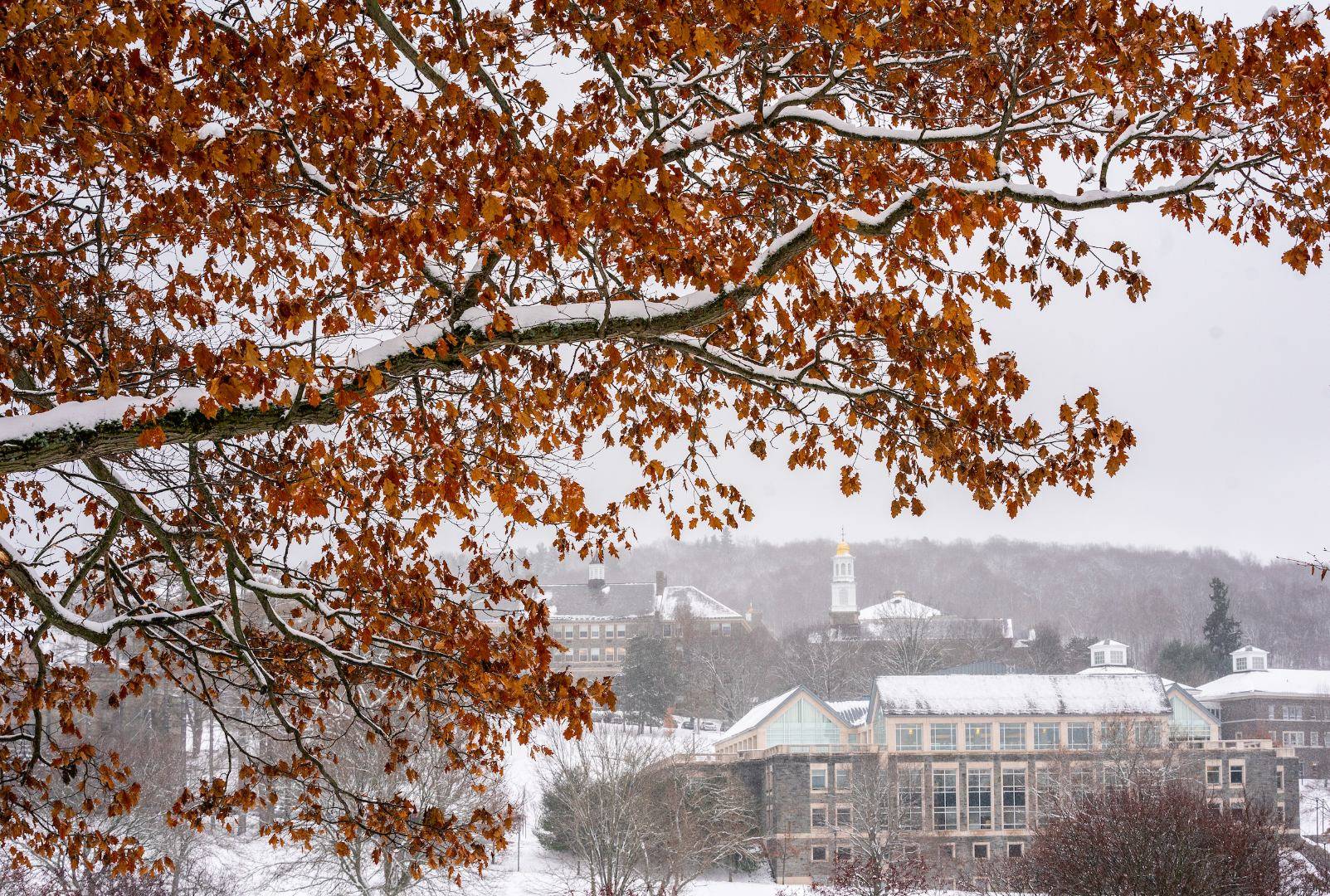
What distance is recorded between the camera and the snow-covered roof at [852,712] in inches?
1964

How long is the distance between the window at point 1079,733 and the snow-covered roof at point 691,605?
48280 mm

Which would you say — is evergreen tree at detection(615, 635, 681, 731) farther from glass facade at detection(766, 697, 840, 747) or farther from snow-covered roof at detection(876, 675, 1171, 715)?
snow-covered roof at detection(876, 675, 1171, 715)

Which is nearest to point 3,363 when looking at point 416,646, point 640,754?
point 416,646

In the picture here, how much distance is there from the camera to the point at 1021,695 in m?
48.5

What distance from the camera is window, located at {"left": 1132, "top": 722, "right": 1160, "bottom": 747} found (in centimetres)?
4566

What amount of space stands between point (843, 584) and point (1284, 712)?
40859 mm

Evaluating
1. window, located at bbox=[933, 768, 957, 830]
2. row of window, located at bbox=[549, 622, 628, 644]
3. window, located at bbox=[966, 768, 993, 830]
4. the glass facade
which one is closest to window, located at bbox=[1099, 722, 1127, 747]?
window, located at bbox=[966, 768, 993, 830]

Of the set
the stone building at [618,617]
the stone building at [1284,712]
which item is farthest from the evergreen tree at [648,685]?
the stone building at [1284,712]

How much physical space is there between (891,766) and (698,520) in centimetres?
4008

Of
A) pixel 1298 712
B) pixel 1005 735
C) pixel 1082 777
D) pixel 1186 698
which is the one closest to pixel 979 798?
pixel 1005 735

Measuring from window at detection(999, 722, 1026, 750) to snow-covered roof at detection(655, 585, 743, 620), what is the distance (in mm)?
47572

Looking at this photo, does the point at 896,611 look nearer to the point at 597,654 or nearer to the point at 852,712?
the point at 597,654

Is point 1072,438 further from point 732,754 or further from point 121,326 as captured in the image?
point 732,754

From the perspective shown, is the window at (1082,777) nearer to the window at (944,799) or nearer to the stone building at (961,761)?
the stone building at (961,761)
